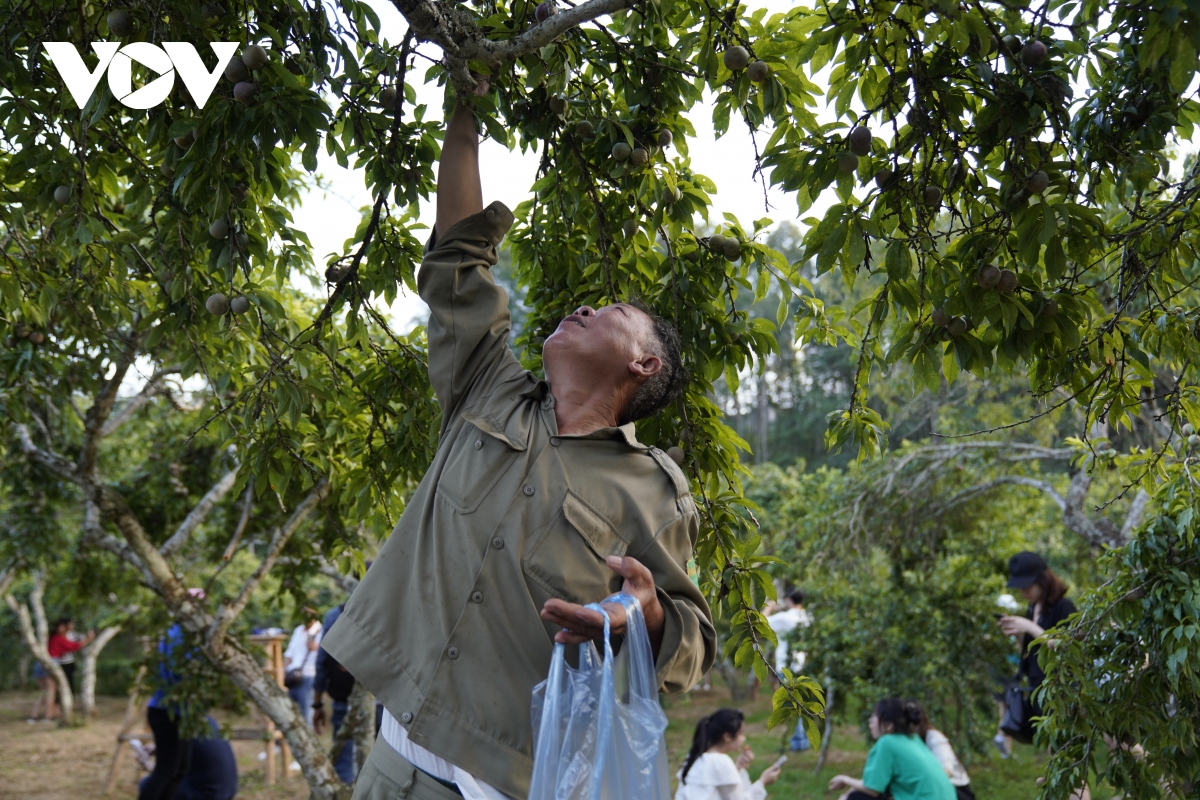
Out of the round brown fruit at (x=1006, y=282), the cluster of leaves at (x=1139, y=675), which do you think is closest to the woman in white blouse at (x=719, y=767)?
the cluster of leaves at (x=1139, y=675)

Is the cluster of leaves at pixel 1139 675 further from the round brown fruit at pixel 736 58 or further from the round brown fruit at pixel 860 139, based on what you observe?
the round brown fruit at pixel 736 58

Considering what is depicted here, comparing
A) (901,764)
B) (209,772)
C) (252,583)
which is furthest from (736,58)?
(209,772)

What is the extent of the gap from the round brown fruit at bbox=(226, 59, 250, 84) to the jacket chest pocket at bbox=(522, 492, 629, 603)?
1141 millimetres

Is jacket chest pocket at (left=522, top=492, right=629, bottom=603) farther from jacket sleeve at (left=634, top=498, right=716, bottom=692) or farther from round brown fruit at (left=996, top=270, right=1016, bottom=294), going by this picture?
round brown fruit at (left=996, top=270, right=1016, bottom=294)

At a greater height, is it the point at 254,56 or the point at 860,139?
the point at 254,56

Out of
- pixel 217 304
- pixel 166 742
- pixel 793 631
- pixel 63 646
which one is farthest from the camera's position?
pixel 63 646

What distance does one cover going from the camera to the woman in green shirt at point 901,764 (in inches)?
204

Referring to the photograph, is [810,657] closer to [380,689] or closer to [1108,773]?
[1108,773]

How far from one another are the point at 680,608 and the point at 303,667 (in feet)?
27.2

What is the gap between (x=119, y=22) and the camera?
2283 millimetres

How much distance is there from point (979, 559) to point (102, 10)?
7.40 m

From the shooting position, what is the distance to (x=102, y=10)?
Answer: 2.47 meters

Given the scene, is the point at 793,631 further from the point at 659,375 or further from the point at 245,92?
the point at 245,92

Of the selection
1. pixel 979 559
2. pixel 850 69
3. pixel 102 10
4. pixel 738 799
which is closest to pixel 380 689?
pixel 850 69
